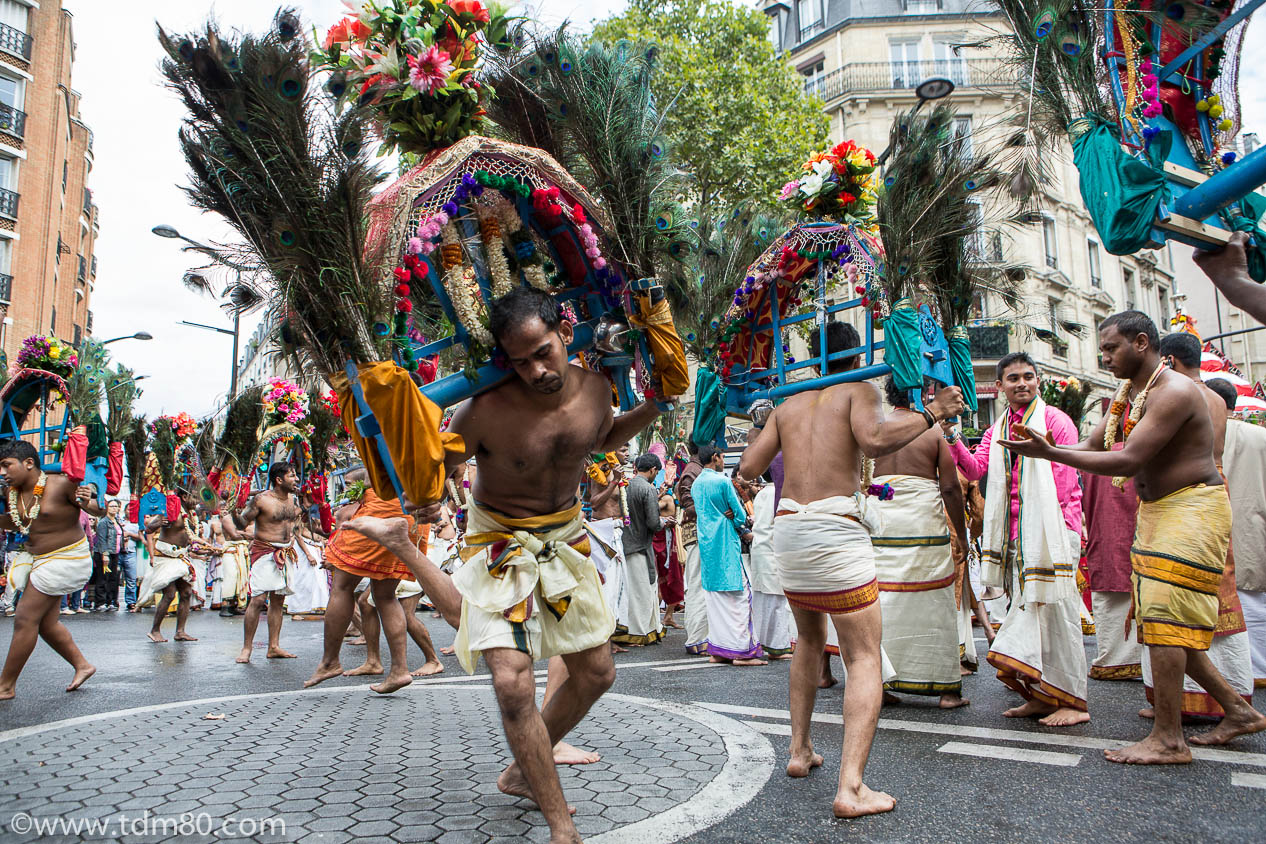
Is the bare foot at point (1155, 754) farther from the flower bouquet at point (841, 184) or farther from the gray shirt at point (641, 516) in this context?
the gray shirt at point (641, 516)

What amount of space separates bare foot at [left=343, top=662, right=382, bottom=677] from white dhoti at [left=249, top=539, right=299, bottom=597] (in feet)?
6.62

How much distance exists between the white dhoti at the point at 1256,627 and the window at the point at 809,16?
31.4 metres

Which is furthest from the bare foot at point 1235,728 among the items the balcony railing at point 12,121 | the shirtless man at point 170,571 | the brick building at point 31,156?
the balcony railing at point 12,121

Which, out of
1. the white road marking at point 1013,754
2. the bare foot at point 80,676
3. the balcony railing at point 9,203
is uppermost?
the balcony railing at point 9,203

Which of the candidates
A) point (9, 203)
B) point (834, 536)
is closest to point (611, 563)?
point (834, 536)

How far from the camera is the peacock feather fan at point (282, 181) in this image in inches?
124

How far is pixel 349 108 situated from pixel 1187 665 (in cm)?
452

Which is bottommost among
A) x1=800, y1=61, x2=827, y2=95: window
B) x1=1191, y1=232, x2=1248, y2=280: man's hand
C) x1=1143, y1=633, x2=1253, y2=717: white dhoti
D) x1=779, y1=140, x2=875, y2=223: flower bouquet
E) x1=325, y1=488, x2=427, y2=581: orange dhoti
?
x1=1143, y1=633, x2=1253, y2=717: white dhoti

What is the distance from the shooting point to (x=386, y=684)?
5.80 m

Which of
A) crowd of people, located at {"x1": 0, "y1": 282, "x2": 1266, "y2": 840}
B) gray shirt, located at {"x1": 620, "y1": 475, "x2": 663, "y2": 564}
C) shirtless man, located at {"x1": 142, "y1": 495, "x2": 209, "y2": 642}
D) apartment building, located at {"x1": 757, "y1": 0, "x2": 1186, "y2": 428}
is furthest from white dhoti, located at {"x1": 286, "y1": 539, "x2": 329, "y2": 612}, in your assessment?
apartment building, located at {"x1": 757, "y1": 0, "x2": 1186, "y2": 428}

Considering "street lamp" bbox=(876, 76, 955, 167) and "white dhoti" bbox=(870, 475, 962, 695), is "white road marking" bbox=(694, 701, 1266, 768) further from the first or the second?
"street lamp" bbox=(876, 76, 955, 167)

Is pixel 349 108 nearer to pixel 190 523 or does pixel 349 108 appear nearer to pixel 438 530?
pixel 438 530

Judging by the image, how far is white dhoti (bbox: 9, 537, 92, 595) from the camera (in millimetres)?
6434

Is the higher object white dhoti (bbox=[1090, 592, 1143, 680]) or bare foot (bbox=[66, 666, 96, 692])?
white dhoti (bbox=[1090, 592, 1143, 680])
